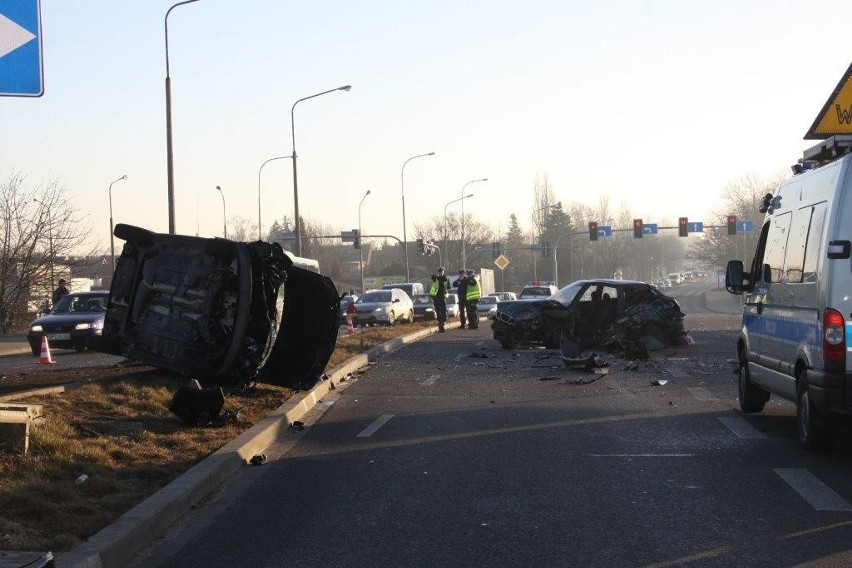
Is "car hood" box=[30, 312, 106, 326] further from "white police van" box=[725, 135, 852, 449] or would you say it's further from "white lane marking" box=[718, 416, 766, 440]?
"white police van" box=[725, 135, 852, 449]

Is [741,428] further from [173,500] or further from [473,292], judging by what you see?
[473,292]

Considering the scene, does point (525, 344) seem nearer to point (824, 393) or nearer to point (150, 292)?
point (150, 292)

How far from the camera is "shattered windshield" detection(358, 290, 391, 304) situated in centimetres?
3991

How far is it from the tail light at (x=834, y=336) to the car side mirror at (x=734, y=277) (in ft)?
9.55

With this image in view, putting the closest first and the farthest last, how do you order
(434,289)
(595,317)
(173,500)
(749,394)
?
(173,500) → (749,394) → (595,317) → (434,289)

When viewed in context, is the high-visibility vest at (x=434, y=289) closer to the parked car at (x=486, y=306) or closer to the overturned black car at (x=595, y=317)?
the overturned black car at (x=595, y=317)

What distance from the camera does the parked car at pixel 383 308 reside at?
3866cm

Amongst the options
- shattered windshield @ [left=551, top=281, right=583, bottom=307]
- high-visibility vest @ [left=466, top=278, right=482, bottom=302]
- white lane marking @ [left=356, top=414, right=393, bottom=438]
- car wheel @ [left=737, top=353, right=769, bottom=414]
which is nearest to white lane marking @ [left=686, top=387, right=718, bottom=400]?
car wheel @ [left=737, top=353, right=769, bottom=414]

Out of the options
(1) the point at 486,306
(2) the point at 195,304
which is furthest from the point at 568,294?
(1) the point at 486,306

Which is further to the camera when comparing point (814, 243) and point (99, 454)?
point (814, 243)

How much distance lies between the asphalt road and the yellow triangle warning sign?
10.5ft

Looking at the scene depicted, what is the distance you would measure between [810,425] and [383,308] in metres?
30.6

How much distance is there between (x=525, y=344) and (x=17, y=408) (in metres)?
15.6

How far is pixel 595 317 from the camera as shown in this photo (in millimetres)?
21453
